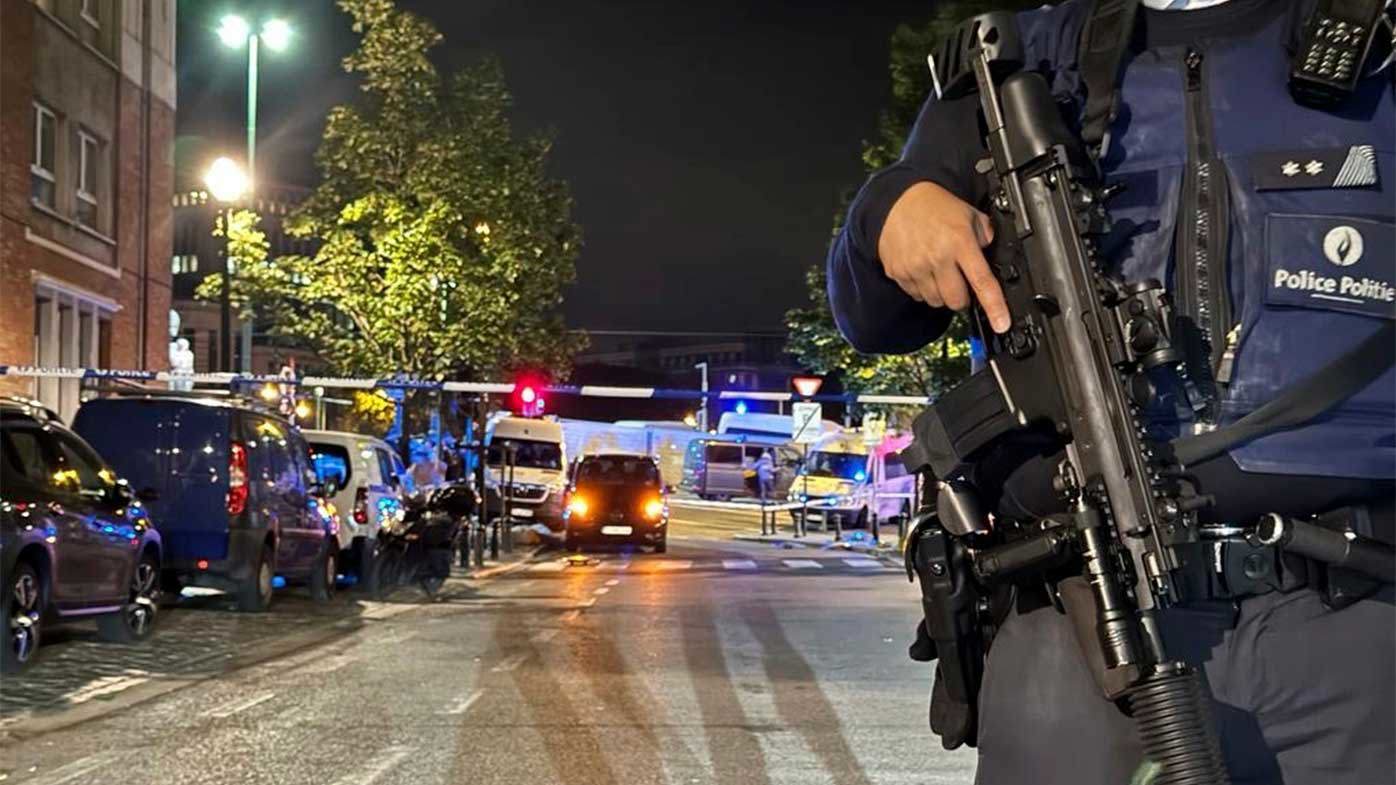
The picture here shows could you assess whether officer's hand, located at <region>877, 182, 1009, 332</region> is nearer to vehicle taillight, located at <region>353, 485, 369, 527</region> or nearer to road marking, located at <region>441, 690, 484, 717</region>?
road marking, located at <region>441, 690, 484, 717</region>

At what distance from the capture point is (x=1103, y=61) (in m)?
2.37

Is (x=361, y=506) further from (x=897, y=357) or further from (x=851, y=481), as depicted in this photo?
(x=851, y=481)

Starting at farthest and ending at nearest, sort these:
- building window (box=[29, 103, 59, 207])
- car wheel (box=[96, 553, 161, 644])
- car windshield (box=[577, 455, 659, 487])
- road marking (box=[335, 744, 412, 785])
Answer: car windshield (box=[577, 455, 659, 487]) < building window (box=[29, 103, 59, 207]) < car wheel (box=[96, 553, 161, 644]) < road marking (box=[335, 744, 412, 785])

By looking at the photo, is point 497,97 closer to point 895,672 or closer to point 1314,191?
point 895,672

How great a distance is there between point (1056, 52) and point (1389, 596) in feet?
3.13

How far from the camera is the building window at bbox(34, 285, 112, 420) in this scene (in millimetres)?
20578

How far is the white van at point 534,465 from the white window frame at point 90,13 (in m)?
11.4

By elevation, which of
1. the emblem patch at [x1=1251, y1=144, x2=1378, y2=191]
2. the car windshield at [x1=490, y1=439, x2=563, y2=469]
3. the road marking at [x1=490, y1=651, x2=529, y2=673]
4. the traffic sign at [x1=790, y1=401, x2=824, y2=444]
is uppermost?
the traffic sign at [x1=790, y1=401, x2=824, y2=444]

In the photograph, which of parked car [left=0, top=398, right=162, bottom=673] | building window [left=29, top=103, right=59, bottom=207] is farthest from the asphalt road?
building window [left=29, top=103, right=59, bottom=207]

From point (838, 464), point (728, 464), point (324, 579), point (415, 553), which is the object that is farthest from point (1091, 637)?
point (728, 464)

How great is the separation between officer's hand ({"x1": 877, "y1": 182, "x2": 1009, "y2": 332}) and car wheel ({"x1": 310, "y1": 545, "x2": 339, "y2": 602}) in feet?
47.3

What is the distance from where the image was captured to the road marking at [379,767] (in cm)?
647

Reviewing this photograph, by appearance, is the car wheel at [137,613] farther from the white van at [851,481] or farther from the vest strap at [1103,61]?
the white van at [851,481]

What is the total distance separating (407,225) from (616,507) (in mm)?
6176
